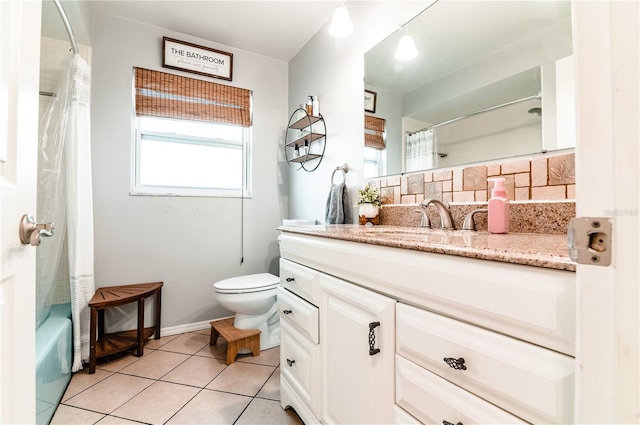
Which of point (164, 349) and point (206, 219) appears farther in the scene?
point (206, 219)

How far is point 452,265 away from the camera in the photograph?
1.90ft

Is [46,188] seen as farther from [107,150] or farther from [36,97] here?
[36,97]

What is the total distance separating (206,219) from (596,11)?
2.47 metres

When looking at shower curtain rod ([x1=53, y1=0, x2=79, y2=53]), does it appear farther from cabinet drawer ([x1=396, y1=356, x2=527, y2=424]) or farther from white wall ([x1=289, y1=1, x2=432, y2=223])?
cabinet drawer ([x1=396, y1=356, x2=527, y2=424])

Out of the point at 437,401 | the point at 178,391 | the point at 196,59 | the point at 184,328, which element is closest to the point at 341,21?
the point at 196,59

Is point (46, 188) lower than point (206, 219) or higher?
higher

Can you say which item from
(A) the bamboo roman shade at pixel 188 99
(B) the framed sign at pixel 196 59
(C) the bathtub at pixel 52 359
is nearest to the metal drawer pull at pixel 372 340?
(C) the bathtub at pixel 52 359

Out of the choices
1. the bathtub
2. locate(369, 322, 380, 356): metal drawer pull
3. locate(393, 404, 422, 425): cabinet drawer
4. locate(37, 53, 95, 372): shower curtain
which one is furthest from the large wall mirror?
the bathtub

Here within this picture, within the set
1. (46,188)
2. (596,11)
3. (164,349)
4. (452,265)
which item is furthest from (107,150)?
(596,11)

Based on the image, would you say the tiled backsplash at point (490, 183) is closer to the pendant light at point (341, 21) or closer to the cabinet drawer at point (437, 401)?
the cabinet drawer at point (437, 401)

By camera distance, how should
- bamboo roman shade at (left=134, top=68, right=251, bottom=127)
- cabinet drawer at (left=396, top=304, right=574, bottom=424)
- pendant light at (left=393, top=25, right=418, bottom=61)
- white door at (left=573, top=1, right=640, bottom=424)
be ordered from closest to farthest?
1. white door at (left=573, top=1, right=640, bottom=424)
2. cabinet drawer at (left=396, top=304, right=574, bottom=424)
3. pendant light at (left=393, top=25, right=418, bottom=61)
4. bamboo roman shade at (left=134, top=68, right=251, bottom=127)

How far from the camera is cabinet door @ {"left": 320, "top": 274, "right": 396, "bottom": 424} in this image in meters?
0.75

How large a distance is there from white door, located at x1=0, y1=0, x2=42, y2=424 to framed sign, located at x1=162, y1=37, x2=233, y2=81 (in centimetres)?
177

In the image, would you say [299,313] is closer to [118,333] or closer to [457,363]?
[457,363]
